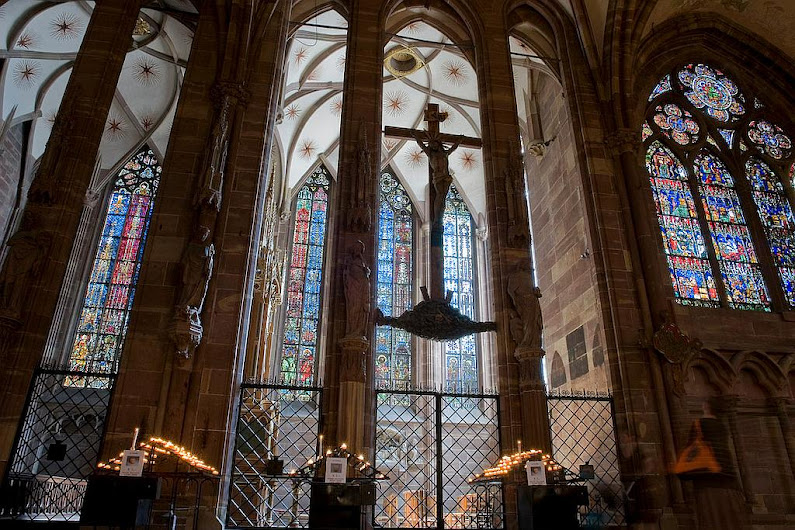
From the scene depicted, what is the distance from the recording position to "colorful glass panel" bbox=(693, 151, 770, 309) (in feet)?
43.5

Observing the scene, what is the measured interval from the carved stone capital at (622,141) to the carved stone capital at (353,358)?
6.94 meters

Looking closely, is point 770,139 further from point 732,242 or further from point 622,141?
point 622,141

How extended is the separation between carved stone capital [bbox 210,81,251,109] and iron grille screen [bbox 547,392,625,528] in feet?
24.9

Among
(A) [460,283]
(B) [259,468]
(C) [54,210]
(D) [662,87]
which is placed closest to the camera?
(C) [54,210]

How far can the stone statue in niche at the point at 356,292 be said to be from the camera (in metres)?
9.67

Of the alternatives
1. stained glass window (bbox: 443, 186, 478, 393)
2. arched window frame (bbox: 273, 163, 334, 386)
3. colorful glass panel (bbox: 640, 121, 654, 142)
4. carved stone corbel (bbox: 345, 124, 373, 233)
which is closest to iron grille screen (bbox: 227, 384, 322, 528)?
arched window frame (bbox: 273, 163, 334, 386)

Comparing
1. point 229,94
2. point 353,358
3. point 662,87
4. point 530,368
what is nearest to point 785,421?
point 530,368

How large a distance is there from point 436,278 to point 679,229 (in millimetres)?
6273

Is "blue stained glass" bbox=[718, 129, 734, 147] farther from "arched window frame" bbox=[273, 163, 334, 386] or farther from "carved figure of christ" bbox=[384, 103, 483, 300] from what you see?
"arched window frame" bbox=[273, 163, 334, 386]

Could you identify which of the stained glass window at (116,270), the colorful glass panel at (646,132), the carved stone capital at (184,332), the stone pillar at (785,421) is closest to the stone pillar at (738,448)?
the stone pillar at (785,421)

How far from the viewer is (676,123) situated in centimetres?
1504

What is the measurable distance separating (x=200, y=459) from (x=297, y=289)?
11.2 m

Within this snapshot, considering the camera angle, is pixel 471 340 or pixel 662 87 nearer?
pixel 662 87

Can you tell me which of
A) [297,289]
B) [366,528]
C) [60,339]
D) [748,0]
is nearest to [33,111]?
[60,339]
